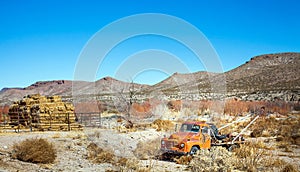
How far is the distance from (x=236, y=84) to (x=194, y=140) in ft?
251

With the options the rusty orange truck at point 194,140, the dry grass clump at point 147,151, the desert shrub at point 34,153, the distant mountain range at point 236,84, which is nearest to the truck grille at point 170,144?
the rusty orange truck at point 194,140

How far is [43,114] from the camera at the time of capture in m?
25.8

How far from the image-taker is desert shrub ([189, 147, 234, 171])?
10.6 m

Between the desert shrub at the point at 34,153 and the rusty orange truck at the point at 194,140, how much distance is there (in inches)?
201

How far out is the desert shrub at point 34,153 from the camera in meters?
12.4

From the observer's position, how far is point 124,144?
62.6 feet

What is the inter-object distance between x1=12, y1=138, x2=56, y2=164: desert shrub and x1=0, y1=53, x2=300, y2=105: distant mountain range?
1873 inches

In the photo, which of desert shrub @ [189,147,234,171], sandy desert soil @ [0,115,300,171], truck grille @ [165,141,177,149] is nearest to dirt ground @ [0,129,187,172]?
sandy desert soil @ [0,115,300,171]

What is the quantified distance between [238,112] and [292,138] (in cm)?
1905

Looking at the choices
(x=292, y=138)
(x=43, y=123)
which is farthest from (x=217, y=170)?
(x=43, y=123)

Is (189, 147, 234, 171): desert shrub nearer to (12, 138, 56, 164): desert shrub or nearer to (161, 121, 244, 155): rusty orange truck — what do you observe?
(161, 121, 244, 155): rusty orange truck

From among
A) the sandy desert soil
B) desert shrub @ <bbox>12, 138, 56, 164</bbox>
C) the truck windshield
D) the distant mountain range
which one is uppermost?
the distant mountain range

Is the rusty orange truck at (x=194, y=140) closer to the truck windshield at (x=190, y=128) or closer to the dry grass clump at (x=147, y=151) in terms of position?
the truck windshield at (x=190, y=128)

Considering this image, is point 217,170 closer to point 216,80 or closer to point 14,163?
point 14,163
